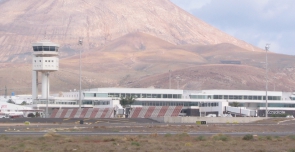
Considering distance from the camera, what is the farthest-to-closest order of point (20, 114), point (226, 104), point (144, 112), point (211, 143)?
point (226, 104) → point (20, 114) → point (144, 112) → point (211, 143)

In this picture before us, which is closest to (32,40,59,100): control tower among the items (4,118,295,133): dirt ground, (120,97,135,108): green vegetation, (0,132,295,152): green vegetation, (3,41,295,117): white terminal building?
(3,41,295,117): white terminal building

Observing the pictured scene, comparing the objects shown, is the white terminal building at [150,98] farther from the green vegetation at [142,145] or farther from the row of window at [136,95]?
the green vegetation at [142,145]

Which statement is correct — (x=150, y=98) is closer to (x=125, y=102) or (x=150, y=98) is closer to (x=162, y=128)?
(x=125, y=102)

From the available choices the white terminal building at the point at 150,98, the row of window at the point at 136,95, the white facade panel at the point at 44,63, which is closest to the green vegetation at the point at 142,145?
the white terminal building at the point at 150,98

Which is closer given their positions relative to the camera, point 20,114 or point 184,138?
point 184,138

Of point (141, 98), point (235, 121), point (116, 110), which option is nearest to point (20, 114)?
point (116, 110)

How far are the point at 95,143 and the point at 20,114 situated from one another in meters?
86.4

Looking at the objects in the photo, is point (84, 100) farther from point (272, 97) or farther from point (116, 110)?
point (272, 97)

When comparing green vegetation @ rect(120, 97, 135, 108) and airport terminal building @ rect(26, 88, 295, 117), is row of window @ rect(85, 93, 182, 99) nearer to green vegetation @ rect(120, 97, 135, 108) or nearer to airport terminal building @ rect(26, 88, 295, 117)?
airport terminal building @ rect(26, 88, 295, 117)

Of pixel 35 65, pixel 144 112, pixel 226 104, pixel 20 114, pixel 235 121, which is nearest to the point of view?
pixel 235 121

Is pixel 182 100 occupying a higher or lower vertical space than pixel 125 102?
lower

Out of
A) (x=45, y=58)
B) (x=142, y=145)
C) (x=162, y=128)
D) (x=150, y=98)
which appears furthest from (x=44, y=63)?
(x=142, y=145)

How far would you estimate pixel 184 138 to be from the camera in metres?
54.8

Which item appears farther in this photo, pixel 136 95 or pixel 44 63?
pixel 136 95
